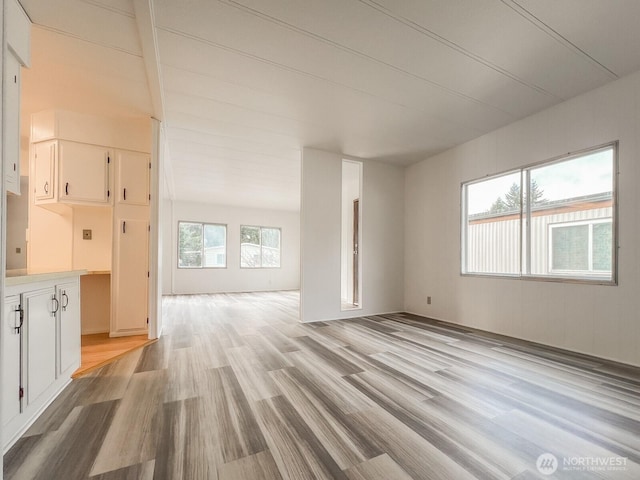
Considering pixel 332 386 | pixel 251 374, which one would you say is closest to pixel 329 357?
pixel 332 386

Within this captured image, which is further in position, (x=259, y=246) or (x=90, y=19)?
Result: (x=259, y=246)

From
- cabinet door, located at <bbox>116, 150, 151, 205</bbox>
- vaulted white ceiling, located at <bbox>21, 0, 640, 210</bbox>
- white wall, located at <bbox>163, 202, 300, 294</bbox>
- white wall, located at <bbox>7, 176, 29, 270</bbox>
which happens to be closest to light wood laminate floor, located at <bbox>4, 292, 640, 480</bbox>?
cabinet door, located at <bbox>116, 150, 151, 205</bbox>

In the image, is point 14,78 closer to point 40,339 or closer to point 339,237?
point 40,339

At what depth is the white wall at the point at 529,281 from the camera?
99.1 inches

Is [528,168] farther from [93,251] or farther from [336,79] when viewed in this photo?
[93,251]

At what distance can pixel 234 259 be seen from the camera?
27.6ft

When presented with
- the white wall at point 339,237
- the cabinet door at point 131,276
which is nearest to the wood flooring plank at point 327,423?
the white wall at point 339,237

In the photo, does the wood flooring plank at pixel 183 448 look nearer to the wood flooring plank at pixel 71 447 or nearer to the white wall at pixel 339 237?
the wood flooring plank at pixel 71 447

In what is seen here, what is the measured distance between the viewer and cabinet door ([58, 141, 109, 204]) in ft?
10.3

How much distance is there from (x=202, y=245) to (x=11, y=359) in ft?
22.5

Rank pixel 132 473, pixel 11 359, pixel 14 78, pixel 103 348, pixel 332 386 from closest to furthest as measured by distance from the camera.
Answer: pixel 132 473
pixel 11 359
pixel 14 78
pixel 332 386
pixel 103 348

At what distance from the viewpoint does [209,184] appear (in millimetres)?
6238

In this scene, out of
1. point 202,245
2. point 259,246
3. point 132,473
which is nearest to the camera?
point 132,473

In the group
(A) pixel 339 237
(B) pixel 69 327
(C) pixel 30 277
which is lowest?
(B) pixel 69 327
